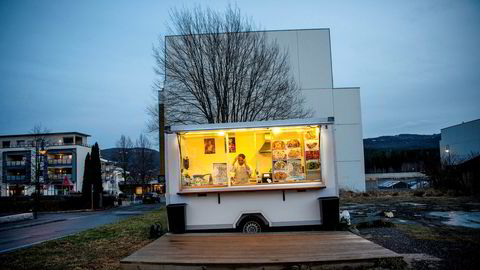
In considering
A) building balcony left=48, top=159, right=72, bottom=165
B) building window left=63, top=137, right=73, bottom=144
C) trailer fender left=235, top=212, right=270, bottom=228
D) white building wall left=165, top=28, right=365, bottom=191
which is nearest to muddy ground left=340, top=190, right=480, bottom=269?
→ trailer fender left=235, top=212, right=270, bottom=228

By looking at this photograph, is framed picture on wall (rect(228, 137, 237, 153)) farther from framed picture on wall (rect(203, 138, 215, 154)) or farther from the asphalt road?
the asphalt road

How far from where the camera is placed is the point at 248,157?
874 cm

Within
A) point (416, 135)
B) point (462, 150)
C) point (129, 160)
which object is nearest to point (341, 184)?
point (462, 150)

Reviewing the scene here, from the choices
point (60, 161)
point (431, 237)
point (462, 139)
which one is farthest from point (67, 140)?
point (431, 237)

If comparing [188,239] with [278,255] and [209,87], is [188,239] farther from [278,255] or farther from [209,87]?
[209,87]

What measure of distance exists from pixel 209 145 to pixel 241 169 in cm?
98

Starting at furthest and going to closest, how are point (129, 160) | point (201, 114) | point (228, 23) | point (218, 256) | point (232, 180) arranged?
1. point (129, 160)
2. point (201, 114)
3. point (228, 23)
4. point (232, 180)
5. point (218, 256)

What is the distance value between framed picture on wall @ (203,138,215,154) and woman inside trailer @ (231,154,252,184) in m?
0.62

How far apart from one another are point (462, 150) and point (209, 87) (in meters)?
44.5

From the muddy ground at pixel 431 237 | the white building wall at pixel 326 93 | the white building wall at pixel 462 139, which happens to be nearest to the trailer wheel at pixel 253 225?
the muddy ground at pixel 431 237

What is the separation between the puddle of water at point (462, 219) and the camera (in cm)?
903

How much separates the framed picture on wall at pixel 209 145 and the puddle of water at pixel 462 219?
6493 mm

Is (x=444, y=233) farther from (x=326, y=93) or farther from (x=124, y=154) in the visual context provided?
(x=124, y=154)

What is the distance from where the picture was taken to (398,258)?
15.3 feet
